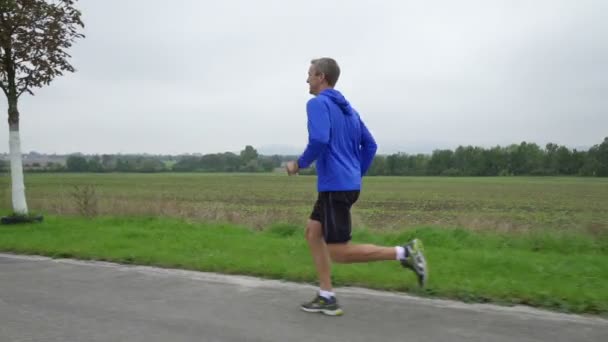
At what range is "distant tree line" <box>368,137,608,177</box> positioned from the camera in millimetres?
74750

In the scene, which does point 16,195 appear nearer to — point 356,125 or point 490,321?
point 356,125

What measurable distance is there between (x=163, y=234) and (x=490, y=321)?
577 cm

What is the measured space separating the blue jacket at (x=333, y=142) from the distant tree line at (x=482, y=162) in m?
70.6

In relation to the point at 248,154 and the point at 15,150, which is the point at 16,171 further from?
the point at 248,154

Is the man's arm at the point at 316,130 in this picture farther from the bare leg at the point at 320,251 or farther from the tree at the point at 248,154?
the tree at the point at 248,154

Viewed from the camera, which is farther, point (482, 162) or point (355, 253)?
point (482, 162)

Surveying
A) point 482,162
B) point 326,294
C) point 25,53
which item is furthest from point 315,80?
point 482,162

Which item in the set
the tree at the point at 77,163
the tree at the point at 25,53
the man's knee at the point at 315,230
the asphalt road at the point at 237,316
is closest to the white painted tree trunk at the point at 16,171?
the tree at the point at 25,53

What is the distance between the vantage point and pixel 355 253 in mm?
4133

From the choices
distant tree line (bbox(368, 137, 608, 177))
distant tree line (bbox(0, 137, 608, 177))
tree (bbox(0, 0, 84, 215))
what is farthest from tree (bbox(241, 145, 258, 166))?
tree (bbox(0, 0, 84, 215))

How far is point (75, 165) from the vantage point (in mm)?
64750

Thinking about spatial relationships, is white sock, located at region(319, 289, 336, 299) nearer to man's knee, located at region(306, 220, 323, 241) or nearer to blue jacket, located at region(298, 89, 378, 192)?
man's knee, located at region(306, 220, 323, 241)

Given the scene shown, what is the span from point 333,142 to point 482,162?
8449 cm

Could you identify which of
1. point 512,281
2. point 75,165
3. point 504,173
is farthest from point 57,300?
point 504,173
